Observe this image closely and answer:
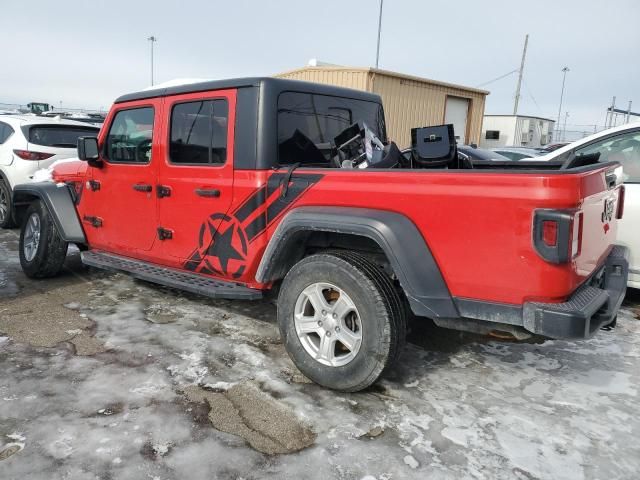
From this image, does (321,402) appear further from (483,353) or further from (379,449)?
(483,353)

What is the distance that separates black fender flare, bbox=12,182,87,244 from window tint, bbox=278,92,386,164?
2534 millimetres

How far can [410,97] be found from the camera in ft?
59.2

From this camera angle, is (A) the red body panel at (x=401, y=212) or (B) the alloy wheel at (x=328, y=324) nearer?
(A) the red body panel at (x=401, y=212)

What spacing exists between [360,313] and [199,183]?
5.10 feet

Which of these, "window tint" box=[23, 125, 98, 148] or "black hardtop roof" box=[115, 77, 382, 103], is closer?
"black hardtop roof" box=[115, 77, 382, 103]

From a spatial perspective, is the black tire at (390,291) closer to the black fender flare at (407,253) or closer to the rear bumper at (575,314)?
the black fender flare at (407,253)

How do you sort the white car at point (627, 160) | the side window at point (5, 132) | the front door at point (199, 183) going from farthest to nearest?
the side window at point (5, 132) → the white car at point (627, 160) → the front door at point (199, 183)

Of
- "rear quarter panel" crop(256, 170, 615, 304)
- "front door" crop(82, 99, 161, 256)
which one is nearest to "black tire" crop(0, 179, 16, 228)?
"front door" crop(82, 99, 161, 256)

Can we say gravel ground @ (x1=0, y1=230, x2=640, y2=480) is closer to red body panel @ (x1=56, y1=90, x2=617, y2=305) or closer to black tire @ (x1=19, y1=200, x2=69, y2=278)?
red body panel @ (x1=56, y1=90, x2=617, y2=305)

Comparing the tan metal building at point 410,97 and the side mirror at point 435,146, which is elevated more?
the tan metal building at point 410,97

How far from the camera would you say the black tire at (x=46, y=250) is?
16.0ft

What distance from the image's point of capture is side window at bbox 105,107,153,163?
4.04m

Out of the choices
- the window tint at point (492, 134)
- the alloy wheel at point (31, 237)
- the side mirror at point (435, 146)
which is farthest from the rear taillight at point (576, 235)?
the window tint at point (492, 134)

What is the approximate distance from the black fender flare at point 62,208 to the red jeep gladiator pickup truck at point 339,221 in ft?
0.70
